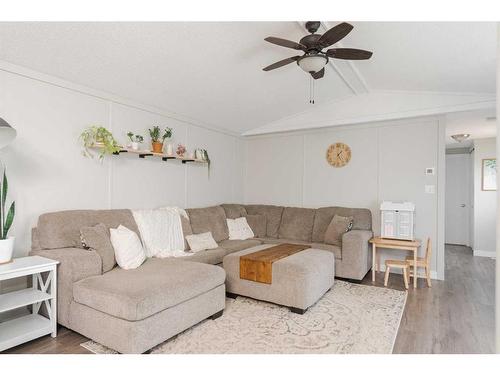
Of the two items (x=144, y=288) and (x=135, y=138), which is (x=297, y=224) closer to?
(x=135, y=138)

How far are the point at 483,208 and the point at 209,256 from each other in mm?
5386

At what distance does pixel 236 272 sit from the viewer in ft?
10.6

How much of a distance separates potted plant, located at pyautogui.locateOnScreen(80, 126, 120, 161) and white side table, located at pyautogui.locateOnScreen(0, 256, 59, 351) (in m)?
1.23

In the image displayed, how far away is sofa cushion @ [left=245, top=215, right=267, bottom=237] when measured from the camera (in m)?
4.93

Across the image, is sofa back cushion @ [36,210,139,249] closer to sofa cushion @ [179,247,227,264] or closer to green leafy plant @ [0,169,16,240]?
green leafy plant @ [0,169,16,240]

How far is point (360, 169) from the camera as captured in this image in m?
4.73

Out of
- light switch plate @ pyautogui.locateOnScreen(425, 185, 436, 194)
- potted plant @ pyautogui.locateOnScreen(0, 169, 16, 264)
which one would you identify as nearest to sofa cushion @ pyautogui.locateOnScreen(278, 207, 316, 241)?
light switch plate @ pyautogui.locateOnScreen(425, 185, 436, 194)

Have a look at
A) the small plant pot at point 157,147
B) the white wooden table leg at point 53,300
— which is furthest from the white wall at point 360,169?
the white wooden table leg at point 53,300

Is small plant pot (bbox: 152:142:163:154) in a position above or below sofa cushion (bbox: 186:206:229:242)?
above

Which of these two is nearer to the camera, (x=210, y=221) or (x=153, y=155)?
(x=153, y=155)

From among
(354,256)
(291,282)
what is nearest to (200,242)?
(291,282)

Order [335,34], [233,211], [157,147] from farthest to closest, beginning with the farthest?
[233,211] < [157,147] < [335,34]

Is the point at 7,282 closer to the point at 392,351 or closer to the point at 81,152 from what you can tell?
the point at 81,152

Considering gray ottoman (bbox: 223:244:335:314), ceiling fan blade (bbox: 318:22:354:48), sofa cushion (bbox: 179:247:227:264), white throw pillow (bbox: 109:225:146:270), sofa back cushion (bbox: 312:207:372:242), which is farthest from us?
sofa back cushion (bbox: 312:207:372:242)
